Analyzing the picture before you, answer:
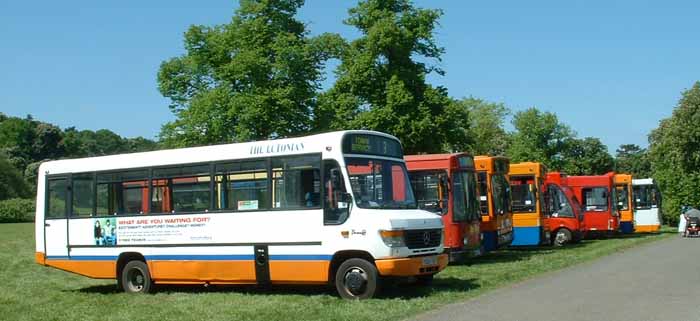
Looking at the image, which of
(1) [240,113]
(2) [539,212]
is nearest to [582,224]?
(2) [539,212]

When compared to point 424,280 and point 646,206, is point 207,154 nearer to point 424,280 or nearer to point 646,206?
point 424,280

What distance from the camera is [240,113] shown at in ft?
113

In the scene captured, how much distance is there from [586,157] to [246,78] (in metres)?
69.7

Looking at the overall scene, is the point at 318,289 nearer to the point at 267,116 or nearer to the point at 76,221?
the point at 76,221

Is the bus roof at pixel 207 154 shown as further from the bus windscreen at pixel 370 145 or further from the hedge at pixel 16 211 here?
the hedge at pixel 16 211

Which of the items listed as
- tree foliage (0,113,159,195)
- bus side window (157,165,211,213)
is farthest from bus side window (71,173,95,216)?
tree foliage (0,113,159,195)

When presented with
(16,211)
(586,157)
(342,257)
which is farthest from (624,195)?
(586,157)

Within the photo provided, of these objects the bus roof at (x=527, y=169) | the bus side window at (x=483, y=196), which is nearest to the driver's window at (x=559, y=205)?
the bus roof at (x=527, y=169)

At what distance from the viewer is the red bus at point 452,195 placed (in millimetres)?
19922

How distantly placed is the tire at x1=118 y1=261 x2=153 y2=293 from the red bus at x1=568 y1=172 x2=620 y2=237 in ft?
71.1

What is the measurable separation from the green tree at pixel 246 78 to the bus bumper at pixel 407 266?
829 inches

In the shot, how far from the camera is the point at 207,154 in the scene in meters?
15.9

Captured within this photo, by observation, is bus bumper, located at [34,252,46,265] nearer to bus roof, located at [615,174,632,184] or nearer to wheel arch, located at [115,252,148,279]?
wheel arch, located at [115,252,148,279]

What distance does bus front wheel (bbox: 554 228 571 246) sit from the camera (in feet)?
100
